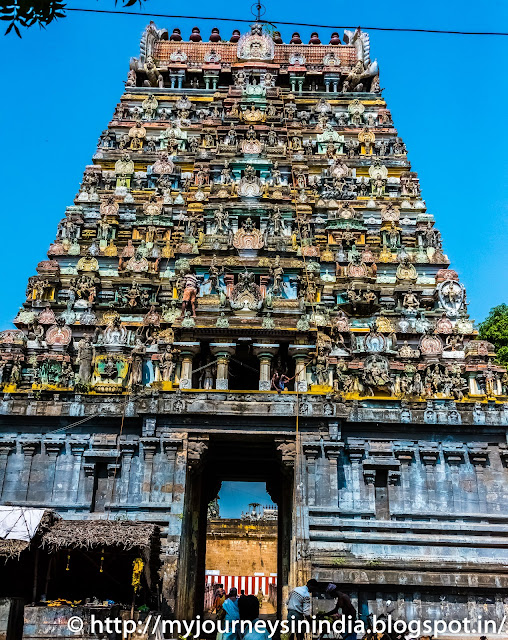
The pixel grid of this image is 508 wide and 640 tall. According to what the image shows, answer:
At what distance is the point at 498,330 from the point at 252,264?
22439 millimetres

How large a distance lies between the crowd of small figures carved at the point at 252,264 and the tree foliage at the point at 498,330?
10.7m

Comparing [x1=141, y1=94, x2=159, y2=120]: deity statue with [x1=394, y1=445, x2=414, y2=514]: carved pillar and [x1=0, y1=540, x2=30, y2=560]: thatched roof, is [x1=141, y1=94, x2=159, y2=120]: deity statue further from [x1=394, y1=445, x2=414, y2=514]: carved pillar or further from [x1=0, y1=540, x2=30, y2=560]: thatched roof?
[x1=0, y1=540, x2=30, y2=560]: thatched roof

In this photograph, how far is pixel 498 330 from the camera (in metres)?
48.1

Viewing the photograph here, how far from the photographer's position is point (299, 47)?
61.4m

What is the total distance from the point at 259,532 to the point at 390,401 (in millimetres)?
21409

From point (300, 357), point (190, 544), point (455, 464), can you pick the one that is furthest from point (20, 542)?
point (455, 464)

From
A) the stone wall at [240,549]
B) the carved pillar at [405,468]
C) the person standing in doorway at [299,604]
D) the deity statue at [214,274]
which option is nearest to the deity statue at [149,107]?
the deity statue at [214,274]

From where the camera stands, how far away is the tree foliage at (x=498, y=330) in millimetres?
45750

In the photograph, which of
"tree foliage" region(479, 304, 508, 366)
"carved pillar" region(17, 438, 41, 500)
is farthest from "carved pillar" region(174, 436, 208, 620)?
"tree foliage" region(479, 304, 508, 366)

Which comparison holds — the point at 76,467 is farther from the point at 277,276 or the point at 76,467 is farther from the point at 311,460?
the point at 277,276

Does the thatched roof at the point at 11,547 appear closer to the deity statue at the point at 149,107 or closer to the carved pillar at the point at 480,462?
the carved pillar at the point at 480,462

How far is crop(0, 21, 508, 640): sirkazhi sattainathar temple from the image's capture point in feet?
75.4

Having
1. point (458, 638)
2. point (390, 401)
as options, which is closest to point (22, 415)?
point (390, 401)

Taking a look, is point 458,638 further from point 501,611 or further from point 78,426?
point 78,426
